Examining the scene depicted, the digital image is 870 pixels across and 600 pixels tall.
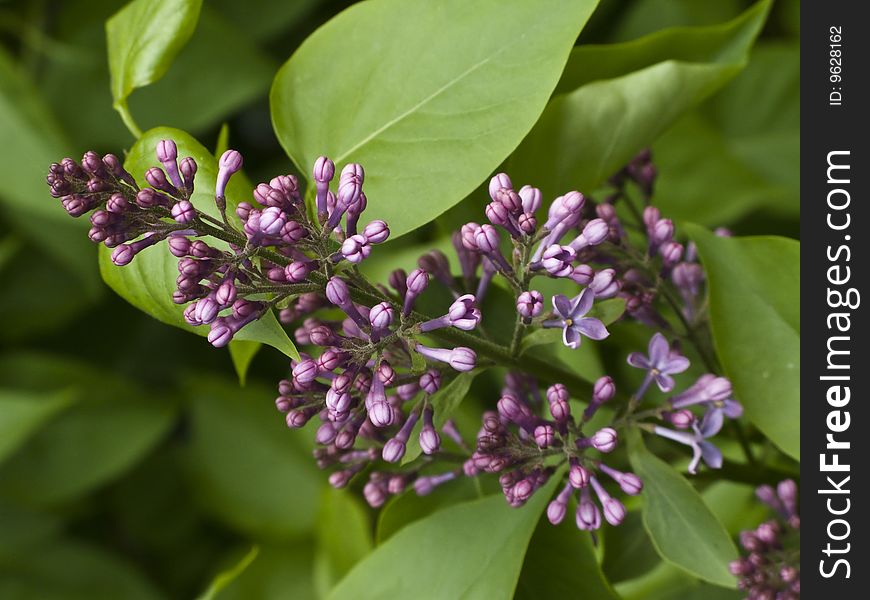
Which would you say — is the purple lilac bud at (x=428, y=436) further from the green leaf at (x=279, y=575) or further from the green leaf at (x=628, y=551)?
the green leaf at (x=279, y=575)

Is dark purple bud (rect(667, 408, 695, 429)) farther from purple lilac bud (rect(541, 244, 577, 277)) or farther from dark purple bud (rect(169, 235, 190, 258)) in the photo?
dark purple bud (rect(169, 235, 190, 258))

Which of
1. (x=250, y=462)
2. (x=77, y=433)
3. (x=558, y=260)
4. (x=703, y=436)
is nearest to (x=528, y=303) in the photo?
(x=558, y=260)

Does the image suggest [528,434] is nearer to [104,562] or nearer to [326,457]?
[326,457]

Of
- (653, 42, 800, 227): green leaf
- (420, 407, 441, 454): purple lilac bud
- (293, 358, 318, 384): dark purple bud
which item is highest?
(293, 358, 318, 384): dark purple bud

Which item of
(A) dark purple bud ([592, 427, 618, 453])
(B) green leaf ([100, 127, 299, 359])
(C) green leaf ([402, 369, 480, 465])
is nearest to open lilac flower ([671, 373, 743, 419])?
(A) dark purple bud ([592, 427, 618, 453])

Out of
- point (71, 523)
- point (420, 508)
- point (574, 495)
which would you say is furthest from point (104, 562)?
point (574, 495)
